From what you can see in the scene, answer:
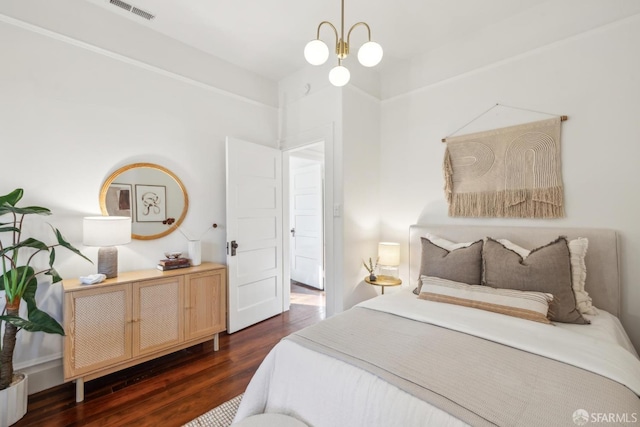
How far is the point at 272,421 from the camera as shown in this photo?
117cm

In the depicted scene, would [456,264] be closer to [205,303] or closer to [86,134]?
[205,303]

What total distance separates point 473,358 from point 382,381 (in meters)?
0.46

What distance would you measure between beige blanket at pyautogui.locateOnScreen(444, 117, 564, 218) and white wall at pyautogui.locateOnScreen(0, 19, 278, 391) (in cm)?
254

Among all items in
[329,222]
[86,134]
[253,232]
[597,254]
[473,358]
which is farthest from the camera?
[253,232]

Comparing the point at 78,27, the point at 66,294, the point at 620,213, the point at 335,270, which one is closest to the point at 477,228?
the point at 620,213

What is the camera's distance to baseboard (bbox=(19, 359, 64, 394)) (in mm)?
1948

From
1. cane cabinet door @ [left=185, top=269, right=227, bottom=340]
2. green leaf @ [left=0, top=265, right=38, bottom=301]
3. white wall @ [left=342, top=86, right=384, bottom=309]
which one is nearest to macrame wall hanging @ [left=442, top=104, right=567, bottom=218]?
white wall @ [left=342, top=86, right=384, bottom=309]

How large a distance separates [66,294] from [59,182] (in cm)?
87

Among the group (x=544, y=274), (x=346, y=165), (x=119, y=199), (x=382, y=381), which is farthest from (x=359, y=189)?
(x=119, y=199)

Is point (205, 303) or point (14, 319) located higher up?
point (14, 319)

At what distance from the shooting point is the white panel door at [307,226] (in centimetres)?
451

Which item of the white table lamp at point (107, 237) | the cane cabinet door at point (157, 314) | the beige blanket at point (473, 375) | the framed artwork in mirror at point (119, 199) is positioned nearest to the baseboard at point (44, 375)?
the cane cabinet door at point (157, 314)

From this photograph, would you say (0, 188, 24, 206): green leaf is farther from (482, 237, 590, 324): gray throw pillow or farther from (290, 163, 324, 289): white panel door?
(290, 163, 324, 289): white panel door

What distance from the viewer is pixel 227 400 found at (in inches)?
74.4
